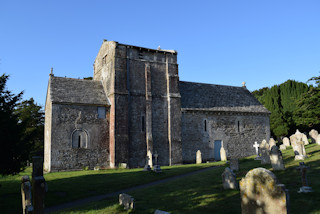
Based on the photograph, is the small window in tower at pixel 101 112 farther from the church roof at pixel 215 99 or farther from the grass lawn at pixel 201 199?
the grass lawn at pixel 201 199

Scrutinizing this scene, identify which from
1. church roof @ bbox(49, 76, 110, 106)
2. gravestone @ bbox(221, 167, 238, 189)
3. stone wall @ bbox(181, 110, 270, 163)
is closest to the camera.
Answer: gravestone @ bbox(221, 167, 238, 189)

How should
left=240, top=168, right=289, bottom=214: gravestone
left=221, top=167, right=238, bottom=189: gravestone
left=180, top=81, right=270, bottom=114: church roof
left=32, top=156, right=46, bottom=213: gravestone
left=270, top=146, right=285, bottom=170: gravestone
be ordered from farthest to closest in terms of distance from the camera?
left=180, top=81, right=270, bottom=114: church roof → left=270, top=146, right=285, bottom=170: gravestone → left=221, top=167, right=238, bottom=189: gravestone → left=32, top=156, right=46, bottom=213: gravestone → left=240, top=168, right=289, bottom=214: gravestone

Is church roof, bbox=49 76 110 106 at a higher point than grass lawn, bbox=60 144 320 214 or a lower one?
higher

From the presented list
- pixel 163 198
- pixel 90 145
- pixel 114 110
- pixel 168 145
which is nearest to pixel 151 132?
pixel 168 145

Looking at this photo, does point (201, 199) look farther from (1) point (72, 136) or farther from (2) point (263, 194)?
(1) point (72, 136)

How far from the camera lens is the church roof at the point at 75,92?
22.7 metres

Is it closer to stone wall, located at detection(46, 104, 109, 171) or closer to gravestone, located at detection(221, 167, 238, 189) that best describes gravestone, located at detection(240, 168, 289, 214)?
gravestone, located at detection(221, 167, 238, 189)

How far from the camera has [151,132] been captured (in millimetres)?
24469

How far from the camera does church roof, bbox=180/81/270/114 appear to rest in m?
27.8

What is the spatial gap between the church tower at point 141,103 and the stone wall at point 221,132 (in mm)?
1381

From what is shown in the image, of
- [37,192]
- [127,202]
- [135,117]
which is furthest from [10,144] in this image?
[135,117]

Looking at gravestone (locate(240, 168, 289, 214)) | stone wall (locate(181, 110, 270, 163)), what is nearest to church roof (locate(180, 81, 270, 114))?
stone wall (locate(181, 110, 270, 163))

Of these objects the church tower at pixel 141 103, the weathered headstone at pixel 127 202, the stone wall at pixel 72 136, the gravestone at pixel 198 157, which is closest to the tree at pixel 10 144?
the weathered headstone at pixel 127 202

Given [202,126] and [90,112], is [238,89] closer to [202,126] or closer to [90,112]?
[202,126]
